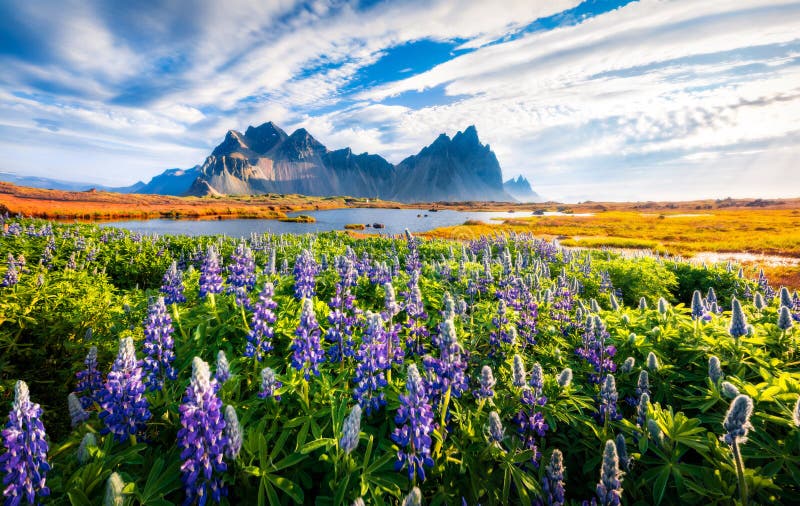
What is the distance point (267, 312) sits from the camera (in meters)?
3.70

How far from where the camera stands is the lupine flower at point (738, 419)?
2.20 metres

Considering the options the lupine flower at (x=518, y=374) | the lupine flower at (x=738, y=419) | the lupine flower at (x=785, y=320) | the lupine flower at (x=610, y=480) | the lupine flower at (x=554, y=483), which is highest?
the lupine flower at (x=785, y=320)

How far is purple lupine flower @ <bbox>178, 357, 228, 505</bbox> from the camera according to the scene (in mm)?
2150

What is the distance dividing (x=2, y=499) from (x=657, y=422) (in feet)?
18.0

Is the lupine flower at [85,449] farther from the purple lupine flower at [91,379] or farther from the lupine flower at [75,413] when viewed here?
the purple lupine flower at [91,379]

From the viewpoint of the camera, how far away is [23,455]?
213 centimetres

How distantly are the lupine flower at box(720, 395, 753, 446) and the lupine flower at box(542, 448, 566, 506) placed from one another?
3.79 ft

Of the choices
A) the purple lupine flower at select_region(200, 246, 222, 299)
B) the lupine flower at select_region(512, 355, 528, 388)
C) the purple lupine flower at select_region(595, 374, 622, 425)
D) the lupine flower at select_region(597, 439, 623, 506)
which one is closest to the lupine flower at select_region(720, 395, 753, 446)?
the lupine flower at select_region(597, 439, 623, 506)

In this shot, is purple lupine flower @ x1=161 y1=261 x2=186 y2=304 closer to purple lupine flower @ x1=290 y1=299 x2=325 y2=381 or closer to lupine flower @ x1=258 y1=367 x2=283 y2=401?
purple lupine flower @ x1=290 y1=299 x2=325 y2=381

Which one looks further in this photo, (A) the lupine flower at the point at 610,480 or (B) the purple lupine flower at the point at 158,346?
(B) the purple lupine flower at the point at 158,346

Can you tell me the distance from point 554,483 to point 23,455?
3.88 m

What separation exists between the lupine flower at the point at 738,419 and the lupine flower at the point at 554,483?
1155 millimetres

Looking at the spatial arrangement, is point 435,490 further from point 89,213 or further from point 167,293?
point 89,213

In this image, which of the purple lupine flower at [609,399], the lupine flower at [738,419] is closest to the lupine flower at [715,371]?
the purple lupine flower at [609,399]
